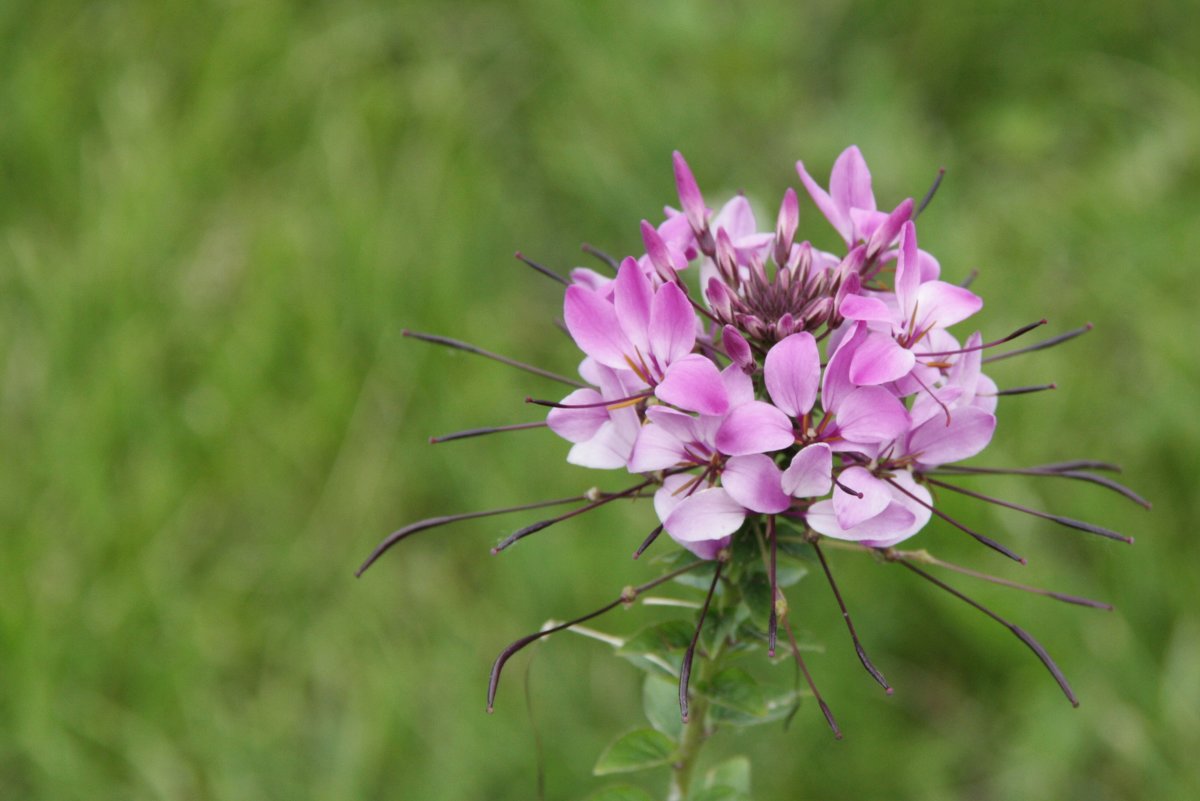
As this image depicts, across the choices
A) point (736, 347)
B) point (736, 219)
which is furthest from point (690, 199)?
point (736, 347)

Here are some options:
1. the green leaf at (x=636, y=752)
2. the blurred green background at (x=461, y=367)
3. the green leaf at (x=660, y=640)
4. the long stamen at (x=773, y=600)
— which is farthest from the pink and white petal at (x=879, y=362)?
the blurred green background at (x=461, y=367)

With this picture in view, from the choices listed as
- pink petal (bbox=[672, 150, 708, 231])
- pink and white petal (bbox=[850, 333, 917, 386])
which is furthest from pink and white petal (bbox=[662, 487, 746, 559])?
pink petal (bbox=[672, 150, 708, 231])

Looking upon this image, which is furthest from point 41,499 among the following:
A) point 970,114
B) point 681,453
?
point 970,114

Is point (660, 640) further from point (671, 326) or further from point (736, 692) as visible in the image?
point (671, 326)

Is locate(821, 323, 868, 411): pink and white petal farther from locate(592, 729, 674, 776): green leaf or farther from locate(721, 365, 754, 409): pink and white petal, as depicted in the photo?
locate(592, 729, 674, 776): green leaf

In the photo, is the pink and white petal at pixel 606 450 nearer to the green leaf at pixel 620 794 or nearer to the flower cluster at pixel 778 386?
the flower cluster at pixel 778 386

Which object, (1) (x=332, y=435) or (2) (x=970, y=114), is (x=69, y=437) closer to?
(1) (x=332, y=435)
